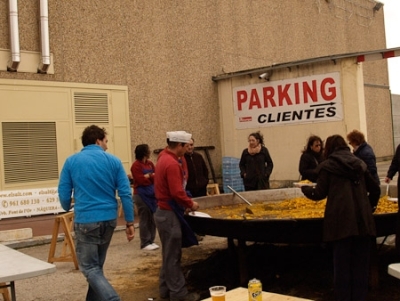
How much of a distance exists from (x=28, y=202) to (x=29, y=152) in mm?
1307

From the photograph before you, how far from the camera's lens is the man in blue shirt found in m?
4.87

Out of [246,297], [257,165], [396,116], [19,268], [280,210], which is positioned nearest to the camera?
[246,297]

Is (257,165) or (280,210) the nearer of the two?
(280,210)

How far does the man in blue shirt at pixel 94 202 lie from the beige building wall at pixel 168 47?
25.9 feet

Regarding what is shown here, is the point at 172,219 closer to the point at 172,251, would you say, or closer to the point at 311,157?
the point at 172,251

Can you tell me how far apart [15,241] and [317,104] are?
9176 mm

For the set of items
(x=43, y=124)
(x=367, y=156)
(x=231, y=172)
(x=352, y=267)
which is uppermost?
(x=43, y=124)

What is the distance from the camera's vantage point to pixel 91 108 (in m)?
13.7

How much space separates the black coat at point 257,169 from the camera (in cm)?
888

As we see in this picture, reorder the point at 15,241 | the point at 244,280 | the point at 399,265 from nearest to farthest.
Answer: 1. the point at 399,265
2. the point at 244,280
3. the point at 15,241

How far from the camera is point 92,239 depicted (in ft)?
16.1

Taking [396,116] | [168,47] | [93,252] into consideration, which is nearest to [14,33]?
[168,47]

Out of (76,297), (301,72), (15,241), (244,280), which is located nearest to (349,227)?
(244,280)

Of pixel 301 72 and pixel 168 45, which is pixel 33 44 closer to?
pixel 168 45
